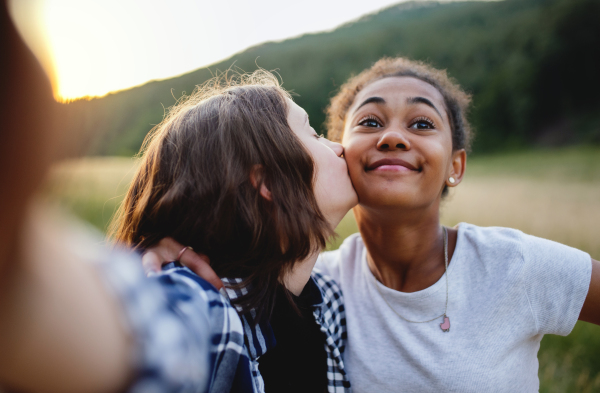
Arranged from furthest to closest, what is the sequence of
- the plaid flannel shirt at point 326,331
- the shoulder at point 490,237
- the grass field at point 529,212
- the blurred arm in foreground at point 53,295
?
the grass field at point 529,212, the shoulder at point 490,237, the plaid flannel shirt at point 326,331, the blurred arm in foreground at point 53,295

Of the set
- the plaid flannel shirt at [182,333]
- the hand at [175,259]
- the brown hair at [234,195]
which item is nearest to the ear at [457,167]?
the brown hair at [234,195]

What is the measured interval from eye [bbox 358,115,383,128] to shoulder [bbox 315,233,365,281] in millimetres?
792

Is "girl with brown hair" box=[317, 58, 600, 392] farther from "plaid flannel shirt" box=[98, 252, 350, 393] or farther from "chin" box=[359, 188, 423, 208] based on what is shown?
"plaid flannel shirt" box=[98, 252, 350, 393]

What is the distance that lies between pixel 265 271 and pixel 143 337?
764 millimetres

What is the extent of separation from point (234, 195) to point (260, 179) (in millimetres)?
151

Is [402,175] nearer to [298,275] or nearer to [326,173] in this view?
[326,173]

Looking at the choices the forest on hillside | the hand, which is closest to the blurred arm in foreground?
the hand

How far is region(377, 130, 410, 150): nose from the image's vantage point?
1.88 metres

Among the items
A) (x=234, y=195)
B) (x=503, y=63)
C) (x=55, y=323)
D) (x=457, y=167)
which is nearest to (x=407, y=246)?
(x=457, y=167)

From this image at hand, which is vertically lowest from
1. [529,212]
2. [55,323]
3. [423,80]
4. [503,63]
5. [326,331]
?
[326,331]

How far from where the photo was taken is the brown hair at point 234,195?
149 centimetres

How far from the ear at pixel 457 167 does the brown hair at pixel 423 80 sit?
0.14ft

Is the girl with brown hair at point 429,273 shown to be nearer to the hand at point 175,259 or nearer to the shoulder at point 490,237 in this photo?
the shoulder at point 490,237

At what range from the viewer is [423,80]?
2262 millimetres
